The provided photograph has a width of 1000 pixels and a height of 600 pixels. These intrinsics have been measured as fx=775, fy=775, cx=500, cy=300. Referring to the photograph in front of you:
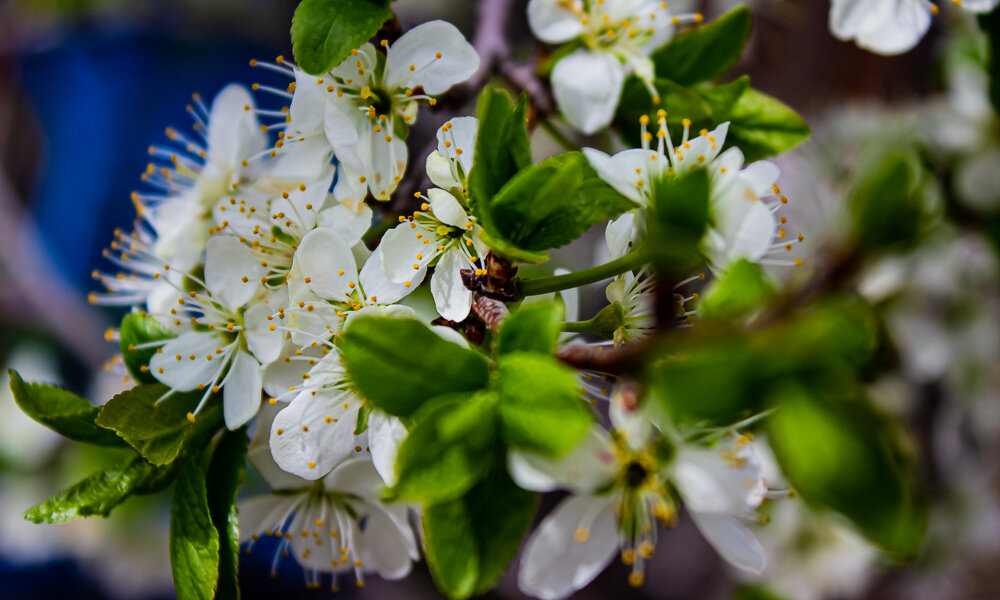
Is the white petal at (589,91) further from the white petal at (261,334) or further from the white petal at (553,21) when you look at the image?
the white petal at (261,334)

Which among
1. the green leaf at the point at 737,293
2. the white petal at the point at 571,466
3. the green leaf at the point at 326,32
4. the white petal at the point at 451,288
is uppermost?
the green leaf at the point at 326,32

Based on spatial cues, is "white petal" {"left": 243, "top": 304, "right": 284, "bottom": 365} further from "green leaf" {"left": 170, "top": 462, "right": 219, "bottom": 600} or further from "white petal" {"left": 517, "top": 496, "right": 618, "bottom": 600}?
"white petal" {"left": 517, "top": 496, "right": 618, "bottom": 600}

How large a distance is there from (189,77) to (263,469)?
6.32 ft

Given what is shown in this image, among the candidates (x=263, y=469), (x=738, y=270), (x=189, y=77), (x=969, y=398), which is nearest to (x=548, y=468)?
(x=738, y=270)

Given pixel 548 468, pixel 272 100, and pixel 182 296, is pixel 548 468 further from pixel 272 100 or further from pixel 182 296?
pixel 272 100

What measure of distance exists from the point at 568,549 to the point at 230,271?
12.3 inches

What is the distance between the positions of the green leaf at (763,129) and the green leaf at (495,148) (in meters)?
0.21

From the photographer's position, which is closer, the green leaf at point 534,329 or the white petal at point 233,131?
the green leaf at point 534,329

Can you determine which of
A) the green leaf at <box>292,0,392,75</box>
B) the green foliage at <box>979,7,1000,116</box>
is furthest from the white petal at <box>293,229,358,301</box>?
the green foliage at <box>979,7,1000,116</box>

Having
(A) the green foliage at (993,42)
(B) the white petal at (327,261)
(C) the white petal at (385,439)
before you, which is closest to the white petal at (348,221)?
(B) the white petal at (327,261)

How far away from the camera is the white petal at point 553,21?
0.58 meters

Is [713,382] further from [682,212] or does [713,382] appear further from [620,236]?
[620,236]

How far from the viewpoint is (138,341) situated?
590 millimetres

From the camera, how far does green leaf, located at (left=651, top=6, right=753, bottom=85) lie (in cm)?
60
